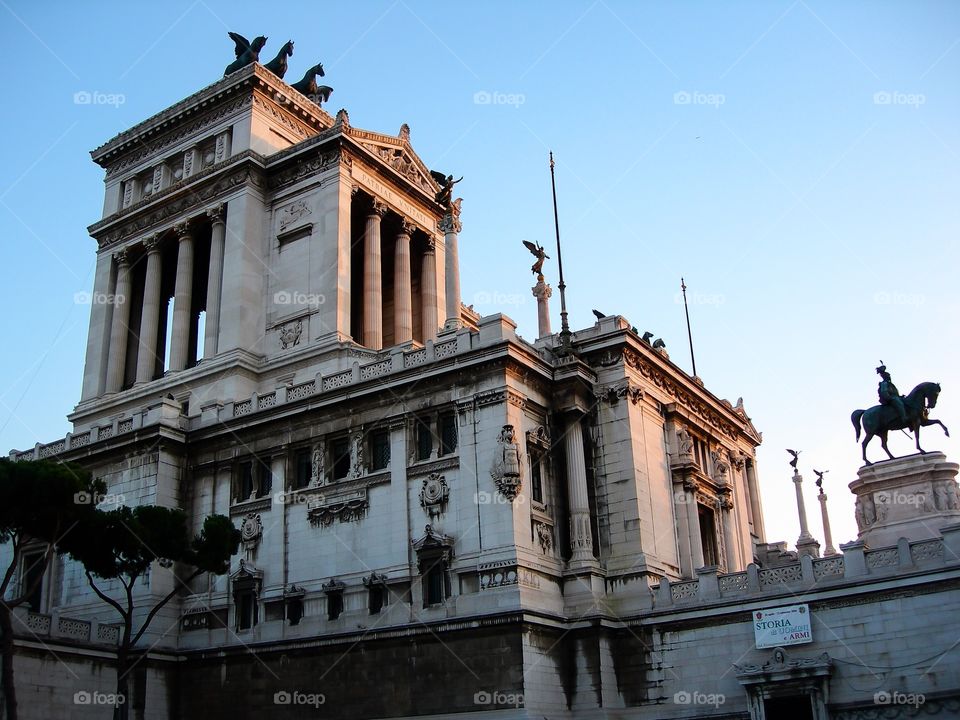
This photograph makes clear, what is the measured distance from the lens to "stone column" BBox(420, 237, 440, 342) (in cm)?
6359

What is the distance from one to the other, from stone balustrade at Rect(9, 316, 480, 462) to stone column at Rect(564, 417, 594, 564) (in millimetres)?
5068

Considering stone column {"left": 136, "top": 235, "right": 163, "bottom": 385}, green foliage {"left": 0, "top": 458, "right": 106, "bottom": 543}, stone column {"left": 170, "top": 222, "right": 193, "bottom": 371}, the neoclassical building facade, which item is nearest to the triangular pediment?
the neoclassical building facade

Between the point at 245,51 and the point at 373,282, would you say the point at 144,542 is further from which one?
the point at 245,51

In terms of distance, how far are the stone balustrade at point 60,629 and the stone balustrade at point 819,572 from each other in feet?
69.8

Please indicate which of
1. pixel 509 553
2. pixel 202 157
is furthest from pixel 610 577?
pixel 202 157

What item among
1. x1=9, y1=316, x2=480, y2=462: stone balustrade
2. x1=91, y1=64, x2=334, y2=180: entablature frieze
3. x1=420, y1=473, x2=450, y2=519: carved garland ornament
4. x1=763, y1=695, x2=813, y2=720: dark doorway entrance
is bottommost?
x1=763, y1=695, x2=813, y2=720: dark doorway entrance

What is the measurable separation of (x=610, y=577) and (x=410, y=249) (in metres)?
32.8

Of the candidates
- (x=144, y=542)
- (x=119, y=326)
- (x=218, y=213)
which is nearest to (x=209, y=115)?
(x=218, y=213)

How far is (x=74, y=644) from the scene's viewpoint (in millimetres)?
37562

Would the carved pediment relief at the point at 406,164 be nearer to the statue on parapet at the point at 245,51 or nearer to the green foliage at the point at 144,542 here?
the statue on parapet at the point at 245,51

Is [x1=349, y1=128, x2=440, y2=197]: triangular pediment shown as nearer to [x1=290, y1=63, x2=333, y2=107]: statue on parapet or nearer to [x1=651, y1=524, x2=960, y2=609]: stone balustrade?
[x1=290, y1=63, x2=333, y2=107]: statue on parapet

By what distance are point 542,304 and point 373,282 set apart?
1599 centimetres

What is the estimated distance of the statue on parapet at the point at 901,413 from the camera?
1523 inches

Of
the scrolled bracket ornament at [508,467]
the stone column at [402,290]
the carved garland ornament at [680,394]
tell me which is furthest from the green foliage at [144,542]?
the stone column at [402,290]
